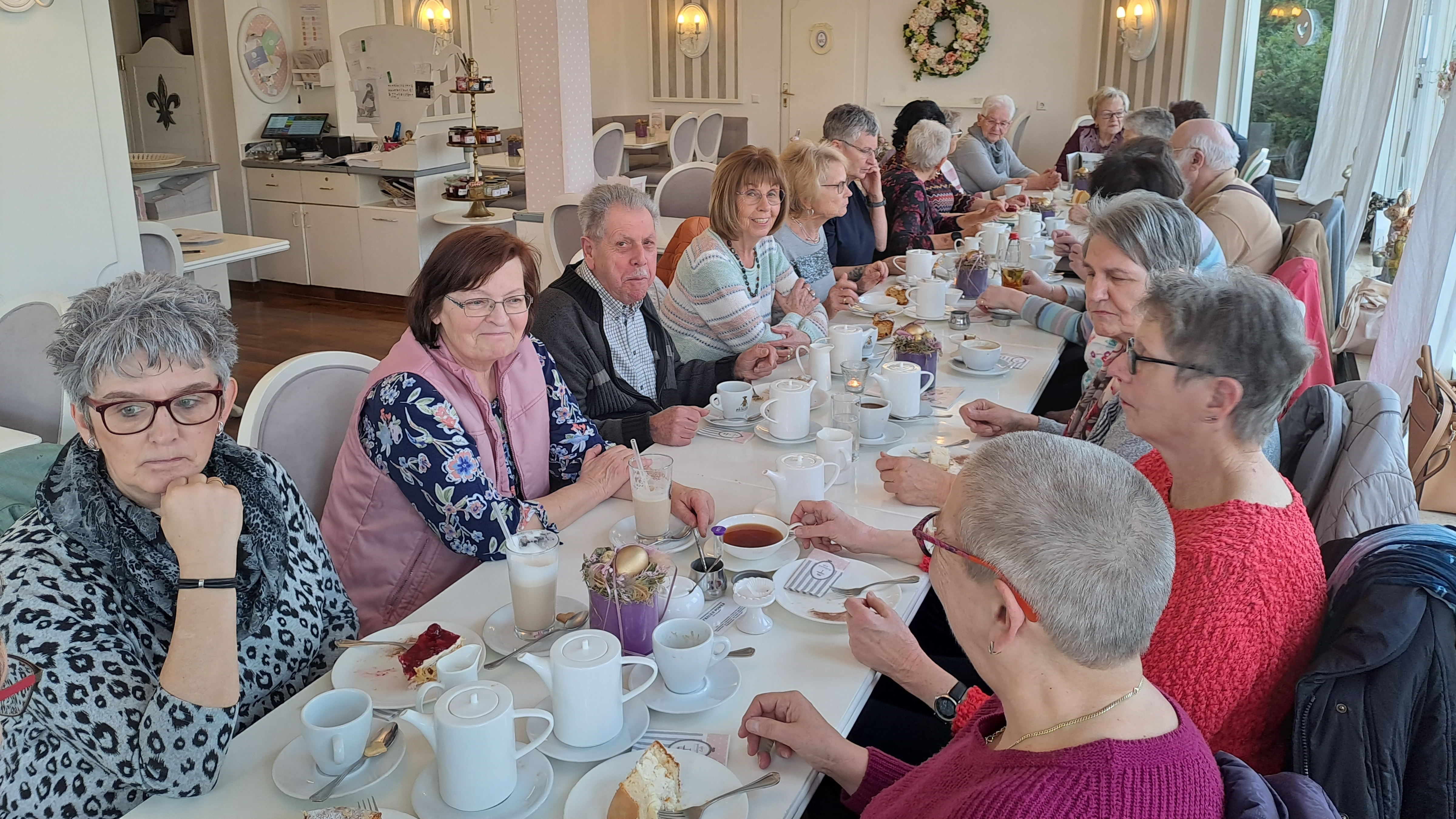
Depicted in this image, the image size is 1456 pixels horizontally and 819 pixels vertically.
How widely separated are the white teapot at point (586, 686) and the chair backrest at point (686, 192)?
3979 millimetres

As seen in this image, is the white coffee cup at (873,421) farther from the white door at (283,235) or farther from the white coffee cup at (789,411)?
the white door at (283,235)

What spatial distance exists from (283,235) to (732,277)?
5.35 m

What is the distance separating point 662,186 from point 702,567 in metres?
3.62

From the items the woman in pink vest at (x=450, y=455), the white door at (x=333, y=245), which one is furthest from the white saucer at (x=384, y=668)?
the white door at (x=333, y=245)

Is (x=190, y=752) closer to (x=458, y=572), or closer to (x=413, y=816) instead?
(x=413, y=816)

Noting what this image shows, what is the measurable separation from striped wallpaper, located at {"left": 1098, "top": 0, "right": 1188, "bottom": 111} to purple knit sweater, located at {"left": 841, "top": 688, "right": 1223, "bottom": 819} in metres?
8.88

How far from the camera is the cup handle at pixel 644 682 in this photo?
126 centimetres

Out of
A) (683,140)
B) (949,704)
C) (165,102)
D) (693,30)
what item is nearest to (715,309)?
(949,704)

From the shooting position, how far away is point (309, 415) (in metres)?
2.02

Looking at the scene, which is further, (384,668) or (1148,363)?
(1148,363)

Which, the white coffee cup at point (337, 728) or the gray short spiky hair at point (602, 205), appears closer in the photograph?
the white coffee cup at point (337, 728)

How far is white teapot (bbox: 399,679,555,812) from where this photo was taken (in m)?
1.11

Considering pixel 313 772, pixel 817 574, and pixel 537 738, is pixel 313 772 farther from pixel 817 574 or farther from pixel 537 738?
pixel 817 574

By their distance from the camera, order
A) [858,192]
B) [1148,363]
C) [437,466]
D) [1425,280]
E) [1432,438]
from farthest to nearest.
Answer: [858,192] < [1425,280] < [1432,438] < [437,466] < [1148,363]
